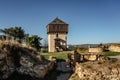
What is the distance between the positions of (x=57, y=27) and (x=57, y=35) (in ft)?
10.00

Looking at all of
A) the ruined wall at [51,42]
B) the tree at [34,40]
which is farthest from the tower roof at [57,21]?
the tree at [34,40]

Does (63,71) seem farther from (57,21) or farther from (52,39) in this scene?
(57,21)

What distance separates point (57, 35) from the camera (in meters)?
80.6

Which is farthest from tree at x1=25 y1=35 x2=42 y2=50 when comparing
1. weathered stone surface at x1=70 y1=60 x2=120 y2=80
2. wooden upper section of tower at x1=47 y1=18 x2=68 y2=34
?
weathered stone surface at x1=70 y1=60 x2=120 y2=80

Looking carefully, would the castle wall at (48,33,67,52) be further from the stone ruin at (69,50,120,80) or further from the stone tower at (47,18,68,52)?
the stone ruin at (69,50,120,80)

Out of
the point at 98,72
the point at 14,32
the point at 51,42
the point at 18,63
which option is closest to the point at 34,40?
the point at 14,32

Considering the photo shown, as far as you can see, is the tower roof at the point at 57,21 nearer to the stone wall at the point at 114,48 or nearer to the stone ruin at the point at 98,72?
the stone wall at the point at 114,48

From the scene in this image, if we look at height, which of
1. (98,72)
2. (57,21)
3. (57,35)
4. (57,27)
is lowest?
(98,72)

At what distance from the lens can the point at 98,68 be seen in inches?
938

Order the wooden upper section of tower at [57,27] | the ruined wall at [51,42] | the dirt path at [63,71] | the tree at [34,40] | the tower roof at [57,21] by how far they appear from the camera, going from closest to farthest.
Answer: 1. the dirt path at [63,71]
2. the tree at [34,40]
3. the ruined wall at [51,42]
4. the wooden upper section of tower at [57,27]
5. the tower roof at [57,21]

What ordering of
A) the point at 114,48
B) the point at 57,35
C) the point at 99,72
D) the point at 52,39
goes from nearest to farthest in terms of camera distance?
1. the point at 99,72
2. the point at 114,48
3. the point at 52,39
4. the point at 57,35

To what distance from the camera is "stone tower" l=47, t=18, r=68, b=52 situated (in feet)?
256

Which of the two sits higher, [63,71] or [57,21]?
[57,21]

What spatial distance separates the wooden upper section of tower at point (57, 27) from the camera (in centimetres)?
8138
